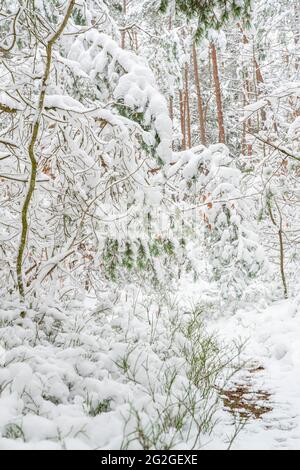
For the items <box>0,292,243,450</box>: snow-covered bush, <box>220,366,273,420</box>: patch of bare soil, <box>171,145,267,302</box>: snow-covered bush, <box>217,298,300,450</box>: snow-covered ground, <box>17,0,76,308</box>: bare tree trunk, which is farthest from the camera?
<box>171,145,267,302</box>: snow-covered bush

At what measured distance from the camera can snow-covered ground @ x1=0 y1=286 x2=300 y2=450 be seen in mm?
2508

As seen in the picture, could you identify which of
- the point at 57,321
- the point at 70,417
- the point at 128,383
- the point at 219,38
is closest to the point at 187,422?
the point at 128,383

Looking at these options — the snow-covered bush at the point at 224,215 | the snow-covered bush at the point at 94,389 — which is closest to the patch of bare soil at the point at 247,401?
the snow-covered bush at the point at 94,389

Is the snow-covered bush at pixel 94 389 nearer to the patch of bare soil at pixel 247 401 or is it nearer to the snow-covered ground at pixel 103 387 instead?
the snow-covered ground at pixel 103 387

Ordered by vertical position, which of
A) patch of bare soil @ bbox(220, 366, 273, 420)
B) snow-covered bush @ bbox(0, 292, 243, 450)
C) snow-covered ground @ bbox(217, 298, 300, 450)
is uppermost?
snow-covered bush @ bbox(0, 292, 243, 450)

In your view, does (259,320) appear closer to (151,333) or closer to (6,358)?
(151,333)

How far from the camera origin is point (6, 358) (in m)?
3.29

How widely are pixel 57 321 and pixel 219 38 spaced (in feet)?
34.3

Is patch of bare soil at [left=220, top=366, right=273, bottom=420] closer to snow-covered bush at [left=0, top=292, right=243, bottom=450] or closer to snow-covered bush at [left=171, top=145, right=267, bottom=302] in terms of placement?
snow-covered bush at [left=0, top=292, right=243, bottom=450]

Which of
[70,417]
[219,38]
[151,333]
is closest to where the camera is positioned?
[70,417]

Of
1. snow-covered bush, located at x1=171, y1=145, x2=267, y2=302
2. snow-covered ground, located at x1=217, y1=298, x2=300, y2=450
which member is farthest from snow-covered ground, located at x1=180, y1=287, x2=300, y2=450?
snow-covered bush, located at x1=171, y1=145, x2=267, y2=302

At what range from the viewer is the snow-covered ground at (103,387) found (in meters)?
2.51

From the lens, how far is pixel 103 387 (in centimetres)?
309

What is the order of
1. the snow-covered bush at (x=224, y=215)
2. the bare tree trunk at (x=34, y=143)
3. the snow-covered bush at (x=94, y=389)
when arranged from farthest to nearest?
the snow-covered bush at (x=224, y=215), the bare tree trunk at (x=34, y=143), the snow-covered bush at (x=94, y=389)
